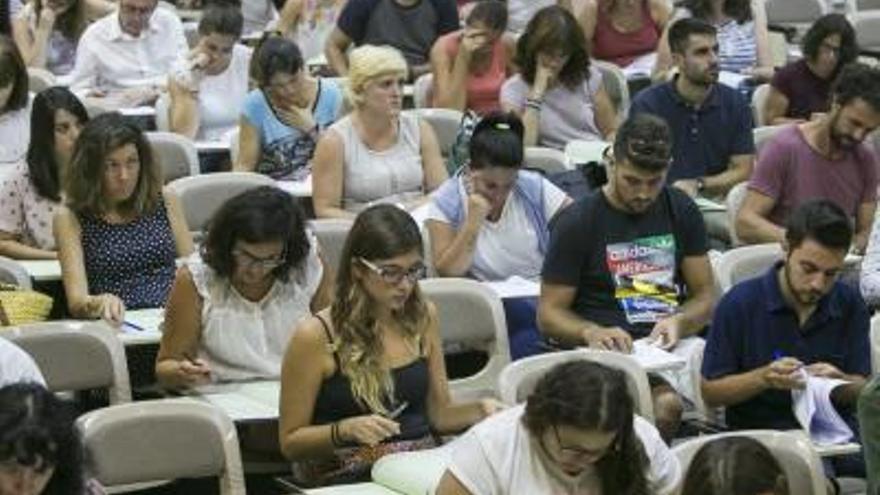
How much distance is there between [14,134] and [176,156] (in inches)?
27.6

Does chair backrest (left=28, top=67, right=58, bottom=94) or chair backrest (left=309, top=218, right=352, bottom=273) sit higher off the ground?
chair backrest (left=28, top=67, right=58, bottom=94)

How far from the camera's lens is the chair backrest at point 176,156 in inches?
339

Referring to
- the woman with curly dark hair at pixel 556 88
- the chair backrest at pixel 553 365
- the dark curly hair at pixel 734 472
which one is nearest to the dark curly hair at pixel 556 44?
the woman with curly dark hair at pixel 556 88

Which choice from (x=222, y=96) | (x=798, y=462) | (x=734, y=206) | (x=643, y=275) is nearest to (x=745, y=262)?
(x=643, y=275)

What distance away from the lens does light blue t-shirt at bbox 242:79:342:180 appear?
894cm

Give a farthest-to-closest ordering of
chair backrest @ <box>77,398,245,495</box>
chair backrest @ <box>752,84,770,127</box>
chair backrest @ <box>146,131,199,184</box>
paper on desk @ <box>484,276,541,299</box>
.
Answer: chair backrest @ <box>752,84,770,127</box>, chair backrest @ <box>146,131,199,184</box>, paper on desk @ <box>484,276,541,299</box>, chair backrest @ <box>77,398,245,495</box>

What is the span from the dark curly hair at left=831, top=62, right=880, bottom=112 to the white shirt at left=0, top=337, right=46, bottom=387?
Answer: 335cm

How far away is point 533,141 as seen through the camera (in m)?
9.58

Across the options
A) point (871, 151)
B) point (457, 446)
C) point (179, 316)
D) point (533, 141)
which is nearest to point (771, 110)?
point (533, 141)

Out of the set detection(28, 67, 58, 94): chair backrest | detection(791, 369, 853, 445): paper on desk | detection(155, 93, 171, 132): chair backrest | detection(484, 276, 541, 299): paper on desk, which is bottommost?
detection(791, 369, 853, 445): paper on desk

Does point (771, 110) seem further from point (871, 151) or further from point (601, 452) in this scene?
point (601, 452)

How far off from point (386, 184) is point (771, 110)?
2158 millimetres

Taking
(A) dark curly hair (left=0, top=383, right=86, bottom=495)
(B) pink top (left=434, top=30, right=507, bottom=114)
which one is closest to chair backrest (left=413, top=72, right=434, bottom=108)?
(B) pink top (left=434, top=30, right=507, bottom=114)

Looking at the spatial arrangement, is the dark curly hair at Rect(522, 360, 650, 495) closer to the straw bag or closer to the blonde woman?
the straw bag
